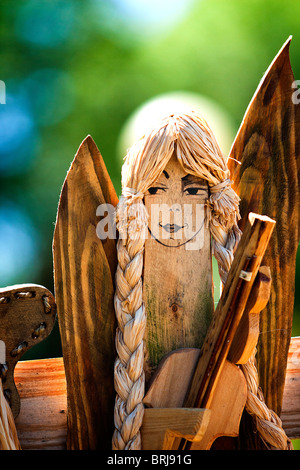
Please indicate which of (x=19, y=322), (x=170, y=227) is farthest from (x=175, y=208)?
(x=19, y=322)

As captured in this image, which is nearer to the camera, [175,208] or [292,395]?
[175,208]

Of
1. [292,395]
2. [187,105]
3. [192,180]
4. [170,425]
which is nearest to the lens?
[170,425]

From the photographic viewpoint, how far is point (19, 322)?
3.03 feet

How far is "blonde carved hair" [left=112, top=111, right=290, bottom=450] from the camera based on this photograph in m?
0.87

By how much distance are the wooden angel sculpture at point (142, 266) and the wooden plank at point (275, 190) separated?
0.07 metres

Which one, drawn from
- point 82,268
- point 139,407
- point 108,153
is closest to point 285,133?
point 82,268

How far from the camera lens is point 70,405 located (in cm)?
91

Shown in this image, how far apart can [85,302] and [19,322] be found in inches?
5.0

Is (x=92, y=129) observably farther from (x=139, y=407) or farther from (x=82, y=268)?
(x=139, y=407)

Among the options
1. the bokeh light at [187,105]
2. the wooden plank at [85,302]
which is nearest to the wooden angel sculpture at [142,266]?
the wooden plank at [85,302]

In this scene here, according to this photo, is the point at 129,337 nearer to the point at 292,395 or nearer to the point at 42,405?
the point at 42,405

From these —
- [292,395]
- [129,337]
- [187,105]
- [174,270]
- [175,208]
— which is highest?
[187,105]

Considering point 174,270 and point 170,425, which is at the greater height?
point 174,270

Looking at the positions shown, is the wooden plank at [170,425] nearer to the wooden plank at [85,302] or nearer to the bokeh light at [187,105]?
the wooden plank at [85,302]
